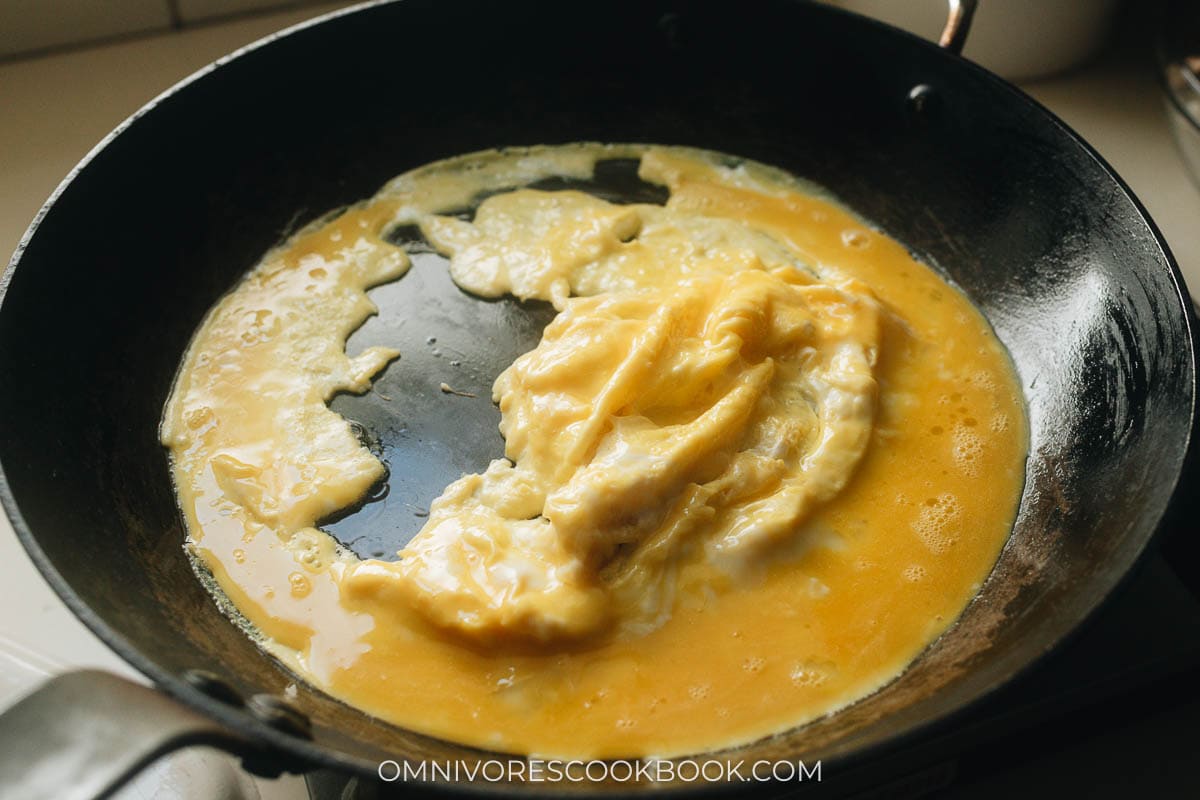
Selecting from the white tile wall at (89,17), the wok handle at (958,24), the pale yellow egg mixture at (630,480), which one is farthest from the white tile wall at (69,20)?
the wok handle at (958,24)

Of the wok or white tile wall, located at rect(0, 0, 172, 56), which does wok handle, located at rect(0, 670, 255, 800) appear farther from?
white tile wall, located at rect(0, 0, 172, 56)

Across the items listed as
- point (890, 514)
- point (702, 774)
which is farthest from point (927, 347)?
point (702, 774)

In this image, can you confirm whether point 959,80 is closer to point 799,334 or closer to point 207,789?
point 799,334

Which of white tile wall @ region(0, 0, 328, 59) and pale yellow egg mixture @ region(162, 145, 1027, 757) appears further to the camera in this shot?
white tile wall @ region(0, 0, 328, 59)

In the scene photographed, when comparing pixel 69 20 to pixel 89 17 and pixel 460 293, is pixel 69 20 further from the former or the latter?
pixel 460 293

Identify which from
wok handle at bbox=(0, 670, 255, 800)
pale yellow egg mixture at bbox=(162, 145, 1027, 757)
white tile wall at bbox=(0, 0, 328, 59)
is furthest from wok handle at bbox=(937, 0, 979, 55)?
wok handle at bbox=(0, 670, 255, 800)

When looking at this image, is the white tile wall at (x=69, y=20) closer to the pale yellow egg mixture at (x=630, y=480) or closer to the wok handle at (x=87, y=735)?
the pale yellow egg mixture at (x=630, y=480)
